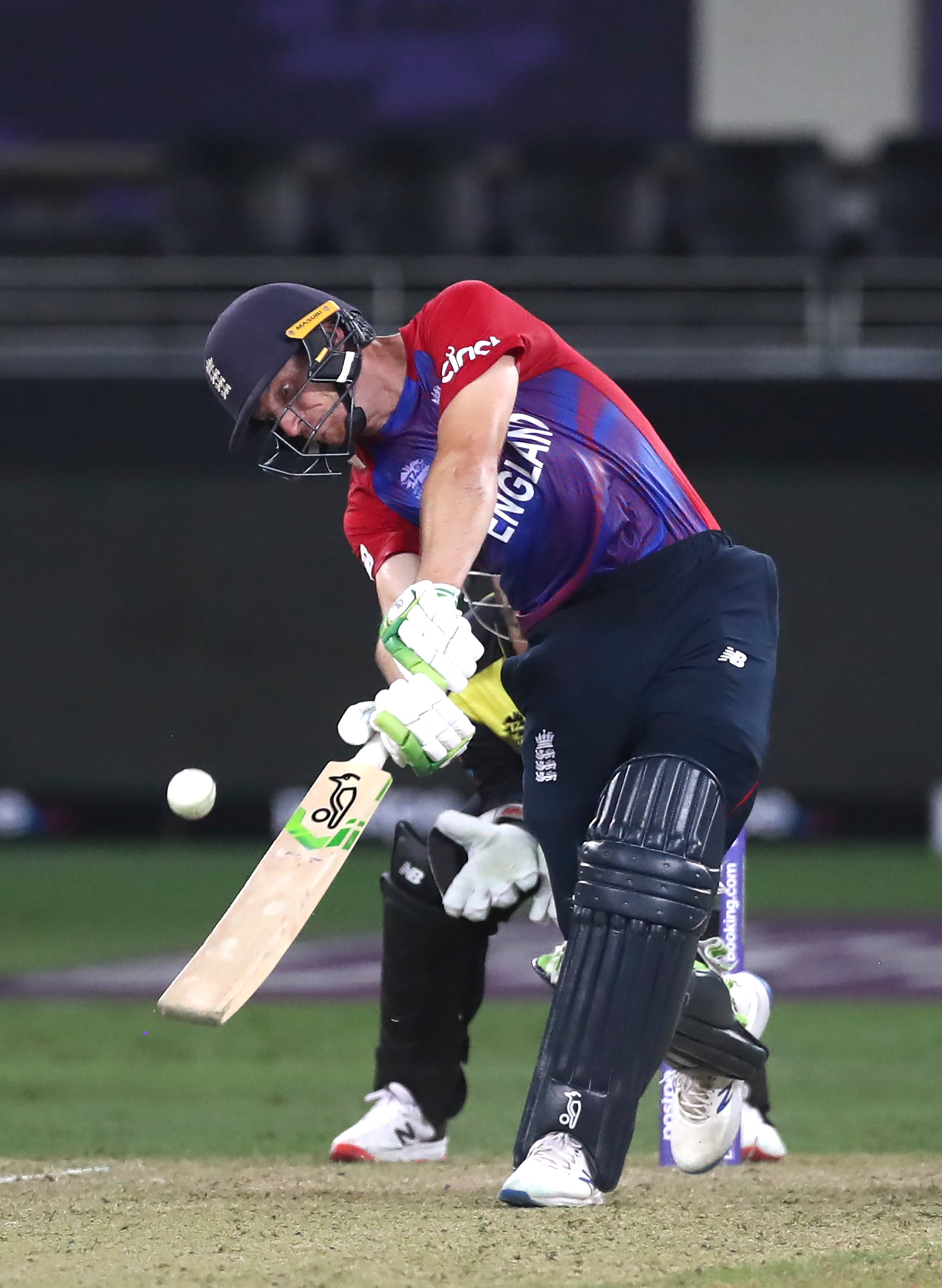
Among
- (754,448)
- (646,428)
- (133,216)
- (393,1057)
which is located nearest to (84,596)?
(133,216)

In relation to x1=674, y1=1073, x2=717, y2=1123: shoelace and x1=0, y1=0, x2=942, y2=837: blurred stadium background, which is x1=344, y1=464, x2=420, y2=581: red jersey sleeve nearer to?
x1=674, y1=1073, x2=717, y2=1123: shoelace

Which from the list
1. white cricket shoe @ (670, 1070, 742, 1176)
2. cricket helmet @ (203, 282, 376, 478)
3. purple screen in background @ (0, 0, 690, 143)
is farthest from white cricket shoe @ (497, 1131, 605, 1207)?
purple screen in background @ (0, 0, 690, 143)

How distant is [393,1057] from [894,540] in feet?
28.4

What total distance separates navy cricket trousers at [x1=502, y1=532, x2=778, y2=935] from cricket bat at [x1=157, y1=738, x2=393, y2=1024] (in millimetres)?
377

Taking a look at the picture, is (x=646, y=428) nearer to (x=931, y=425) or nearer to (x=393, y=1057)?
(x=393, y=1057)

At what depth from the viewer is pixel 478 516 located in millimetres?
3895

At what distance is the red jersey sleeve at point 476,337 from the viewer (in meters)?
4.10

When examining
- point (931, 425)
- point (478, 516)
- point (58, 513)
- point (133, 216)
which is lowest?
point (478, 516)

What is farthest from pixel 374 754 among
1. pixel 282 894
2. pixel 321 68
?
pixel 321 68

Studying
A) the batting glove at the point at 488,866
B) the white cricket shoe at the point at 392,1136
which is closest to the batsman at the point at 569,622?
the batting glove at the point at 488,866

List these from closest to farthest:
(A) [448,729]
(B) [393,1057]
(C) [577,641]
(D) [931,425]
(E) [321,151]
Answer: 1. (A) [448,729]
2. (C) [577,641]
3. (B) [393,1057]
4. (D) [931,425]
5. (E) [321,151]

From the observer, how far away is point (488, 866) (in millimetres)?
4770

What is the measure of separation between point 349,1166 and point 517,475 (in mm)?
2010

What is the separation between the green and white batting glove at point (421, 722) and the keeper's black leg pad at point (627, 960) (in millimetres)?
379
